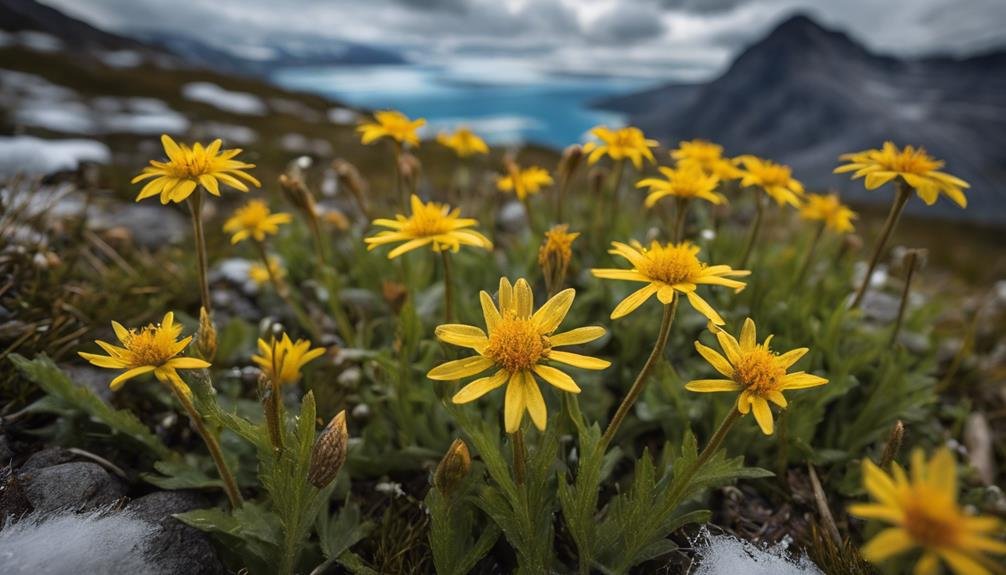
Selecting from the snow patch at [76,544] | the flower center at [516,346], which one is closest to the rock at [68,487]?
the snow patch at [76,544]

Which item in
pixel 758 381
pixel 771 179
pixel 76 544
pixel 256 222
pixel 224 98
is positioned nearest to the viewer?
pixel 758 381

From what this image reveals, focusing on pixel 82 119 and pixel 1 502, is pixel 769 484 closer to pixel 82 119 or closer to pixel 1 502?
pixel 1 502

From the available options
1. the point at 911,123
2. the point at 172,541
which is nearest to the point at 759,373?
the point at 172,541

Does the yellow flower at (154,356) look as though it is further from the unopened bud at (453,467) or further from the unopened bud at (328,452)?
the unopened bud at (453,467)

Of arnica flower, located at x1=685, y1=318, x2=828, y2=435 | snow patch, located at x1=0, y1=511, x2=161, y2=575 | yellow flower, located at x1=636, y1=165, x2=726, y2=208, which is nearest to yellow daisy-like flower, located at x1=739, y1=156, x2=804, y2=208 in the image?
yellow flower, located at x1=636, y1=165, x2=726, y2=208

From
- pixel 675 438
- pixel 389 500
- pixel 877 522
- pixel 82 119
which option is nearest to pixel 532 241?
pixel 675 438

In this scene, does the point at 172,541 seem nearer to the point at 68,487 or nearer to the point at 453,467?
the point at 68,487

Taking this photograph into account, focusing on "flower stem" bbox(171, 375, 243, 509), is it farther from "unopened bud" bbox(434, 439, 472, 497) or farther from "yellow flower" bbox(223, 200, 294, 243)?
"yellow flower" bbox(223, 200, 294, 243)
